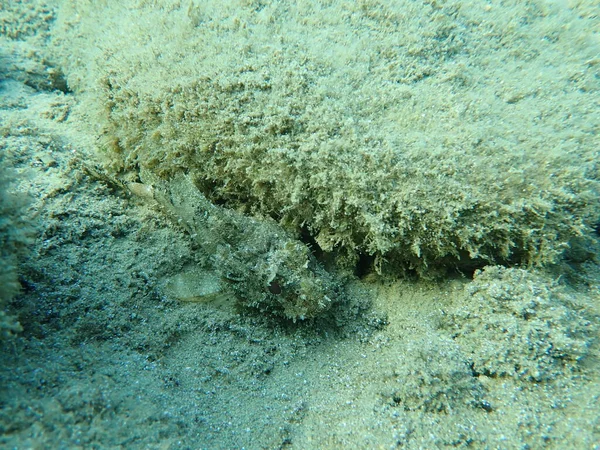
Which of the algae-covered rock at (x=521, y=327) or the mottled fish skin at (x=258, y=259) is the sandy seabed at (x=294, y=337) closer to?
the algae-covered rock at (x=521, y=327)

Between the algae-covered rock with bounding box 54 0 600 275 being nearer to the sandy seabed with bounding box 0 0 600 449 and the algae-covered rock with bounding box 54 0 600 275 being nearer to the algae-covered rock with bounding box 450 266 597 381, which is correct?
the sandy seabed with bounding box 0 0 600 449

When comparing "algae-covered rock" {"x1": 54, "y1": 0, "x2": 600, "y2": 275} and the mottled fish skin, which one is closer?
"algae-covered rock" {"x1": 54, "y1": 0, "x2": 600, "y2": 275}

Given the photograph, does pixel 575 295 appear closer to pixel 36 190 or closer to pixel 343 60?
pixel 343 60

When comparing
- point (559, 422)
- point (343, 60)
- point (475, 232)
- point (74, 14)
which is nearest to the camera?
point (559, 422)

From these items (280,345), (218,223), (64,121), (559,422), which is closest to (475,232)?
(559,422)

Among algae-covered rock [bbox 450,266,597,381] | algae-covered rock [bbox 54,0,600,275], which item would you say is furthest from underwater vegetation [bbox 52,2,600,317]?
algae-covered rock [bbox 450,266,597,381]

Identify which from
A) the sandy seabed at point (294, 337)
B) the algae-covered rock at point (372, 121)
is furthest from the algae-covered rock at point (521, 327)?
the algae-covered rock at point (372, 121)
